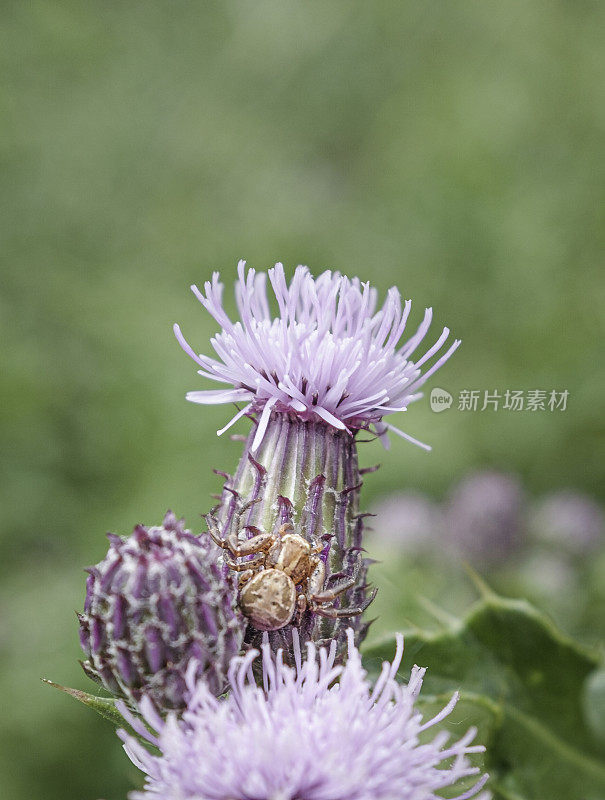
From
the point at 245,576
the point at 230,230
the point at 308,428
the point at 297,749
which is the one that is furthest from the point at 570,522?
the point at 230,230

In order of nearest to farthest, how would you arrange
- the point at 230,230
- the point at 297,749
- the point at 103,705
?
1. the point at 297,749
2. the point at 103,705
3. the point at 230,230

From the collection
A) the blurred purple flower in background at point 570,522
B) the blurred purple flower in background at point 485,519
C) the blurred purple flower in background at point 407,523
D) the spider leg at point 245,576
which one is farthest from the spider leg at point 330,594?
the blurred purple flower in background at point 570,522

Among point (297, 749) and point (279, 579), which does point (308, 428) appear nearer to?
point (279, 579)

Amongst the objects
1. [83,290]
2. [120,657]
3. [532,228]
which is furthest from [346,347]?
[83,290]

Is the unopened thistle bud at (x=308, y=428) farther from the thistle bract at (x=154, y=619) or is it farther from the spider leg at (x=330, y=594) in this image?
the thistle bract at (x=154, y=619)

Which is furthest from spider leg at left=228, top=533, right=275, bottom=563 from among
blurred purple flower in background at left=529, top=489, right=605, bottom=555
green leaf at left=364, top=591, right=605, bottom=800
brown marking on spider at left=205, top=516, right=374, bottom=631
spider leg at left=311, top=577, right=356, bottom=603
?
blurred purple flower in background at left=529, top=489, right=605, bottom=555
